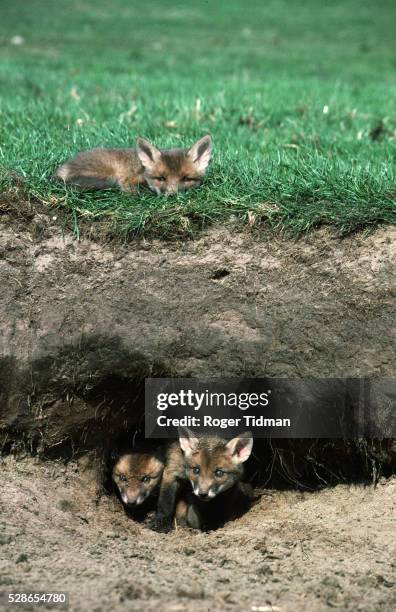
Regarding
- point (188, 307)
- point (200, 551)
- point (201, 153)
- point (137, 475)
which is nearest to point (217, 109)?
point (201, 153)

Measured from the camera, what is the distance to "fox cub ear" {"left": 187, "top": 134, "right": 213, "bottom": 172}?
6.16 metres

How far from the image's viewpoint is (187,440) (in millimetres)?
5949

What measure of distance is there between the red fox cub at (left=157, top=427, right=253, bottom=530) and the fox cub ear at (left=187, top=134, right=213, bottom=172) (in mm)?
1892

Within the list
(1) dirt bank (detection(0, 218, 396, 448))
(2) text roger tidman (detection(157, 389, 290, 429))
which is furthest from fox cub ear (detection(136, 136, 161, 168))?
(2) text roger tidman (detection(157, 389, 290, 429))

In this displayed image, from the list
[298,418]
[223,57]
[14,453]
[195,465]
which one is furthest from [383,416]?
[223,57]

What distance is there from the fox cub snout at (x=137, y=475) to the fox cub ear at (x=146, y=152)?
2.13 m

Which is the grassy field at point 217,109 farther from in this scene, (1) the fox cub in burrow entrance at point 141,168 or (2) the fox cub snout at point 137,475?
(2) the fox cub snout at point 137,475

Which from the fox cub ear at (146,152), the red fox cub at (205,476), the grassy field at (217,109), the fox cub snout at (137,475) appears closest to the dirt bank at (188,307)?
the grassy field at (217,109)

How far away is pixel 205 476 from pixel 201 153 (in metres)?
2.31

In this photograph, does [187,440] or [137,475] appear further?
[137,475]

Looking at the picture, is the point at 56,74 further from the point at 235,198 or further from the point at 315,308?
the point at 315,308

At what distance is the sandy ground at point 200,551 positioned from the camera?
13.9 ft

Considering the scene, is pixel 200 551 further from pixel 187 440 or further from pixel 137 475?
pixel 137 475

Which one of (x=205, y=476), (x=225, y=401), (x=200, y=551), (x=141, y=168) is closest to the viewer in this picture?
(x=200, y=551)
